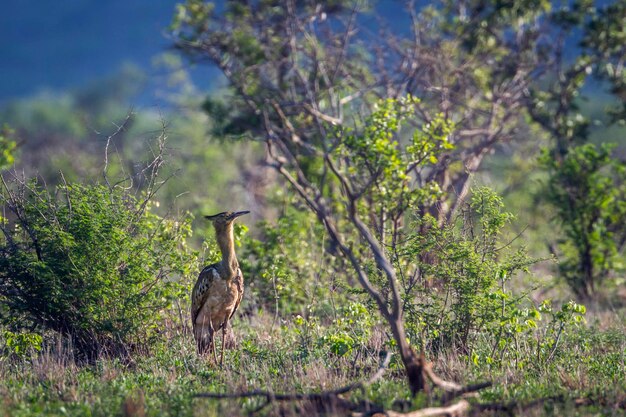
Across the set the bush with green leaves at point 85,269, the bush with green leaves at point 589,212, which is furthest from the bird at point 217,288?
the bush with green leaves at point 589,212

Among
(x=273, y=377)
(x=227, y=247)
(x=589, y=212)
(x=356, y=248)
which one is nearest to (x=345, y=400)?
(x=273, y=377)

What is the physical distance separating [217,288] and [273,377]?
1.79 metres

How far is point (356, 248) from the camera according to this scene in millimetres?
11672

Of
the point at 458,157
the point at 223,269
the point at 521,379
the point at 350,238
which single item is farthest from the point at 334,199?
the point at 521,379

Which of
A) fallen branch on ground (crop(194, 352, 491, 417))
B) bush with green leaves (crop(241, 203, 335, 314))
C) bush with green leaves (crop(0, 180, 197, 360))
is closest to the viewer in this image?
fallen branch on ground (crop(194, 352, 491, 417))

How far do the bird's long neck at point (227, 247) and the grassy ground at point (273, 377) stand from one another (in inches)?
36.0

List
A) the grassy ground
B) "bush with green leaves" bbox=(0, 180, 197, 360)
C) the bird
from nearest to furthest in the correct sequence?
the grassy ground → "bush with green leaves" bbox=(0, 180, 197, 360) → the bird

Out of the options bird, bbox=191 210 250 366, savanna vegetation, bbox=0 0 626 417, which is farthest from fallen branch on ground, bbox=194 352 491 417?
bird, bbox=191 210 250 366

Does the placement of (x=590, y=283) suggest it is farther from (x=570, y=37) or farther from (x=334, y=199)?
(x=570, y=37)

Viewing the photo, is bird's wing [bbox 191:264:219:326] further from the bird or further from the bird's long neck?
the bird's long neck

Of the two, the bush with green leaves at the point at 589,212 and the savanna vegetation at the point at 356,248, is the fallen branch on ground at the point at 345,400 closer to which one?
the savanna vegetation at the point at 356,248

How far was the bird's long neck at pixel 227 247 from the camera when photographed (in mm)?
9453

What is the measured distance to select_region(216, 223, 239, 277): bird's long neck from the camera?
31.0ft

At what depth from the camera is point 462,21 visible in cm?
1563
